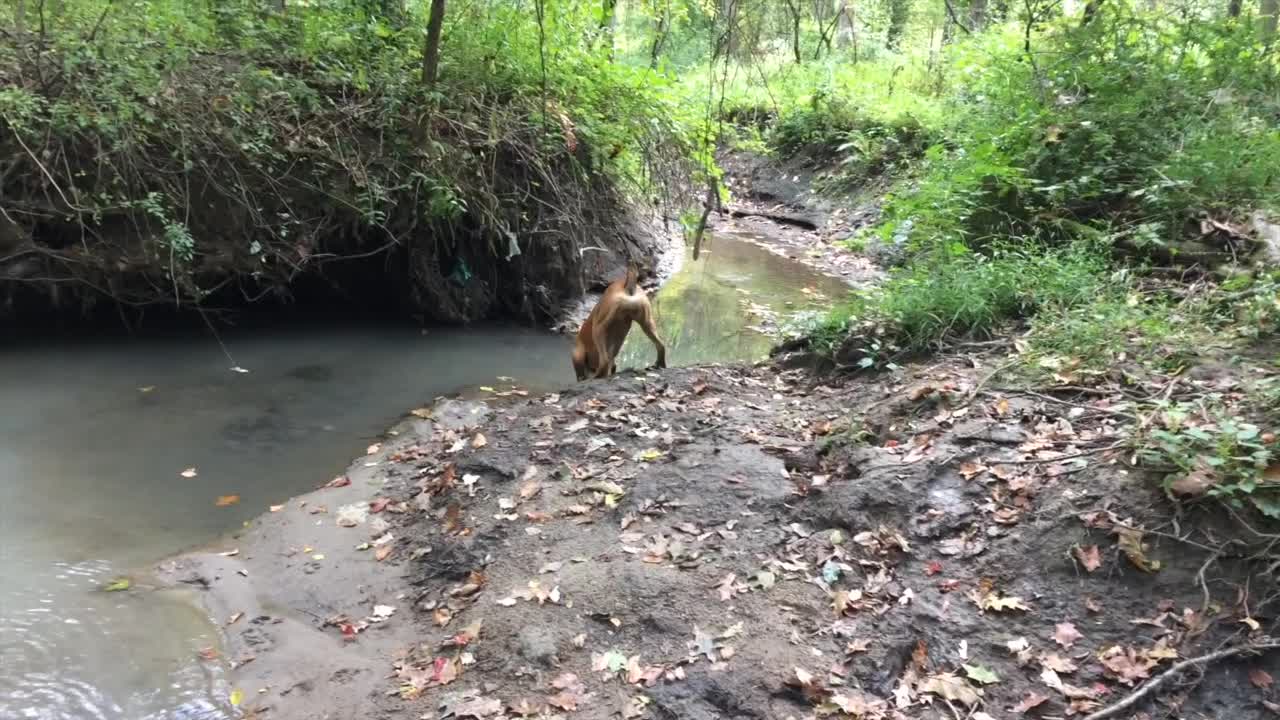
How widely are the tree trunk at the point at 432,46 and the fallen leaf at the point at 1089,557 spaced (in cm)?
739

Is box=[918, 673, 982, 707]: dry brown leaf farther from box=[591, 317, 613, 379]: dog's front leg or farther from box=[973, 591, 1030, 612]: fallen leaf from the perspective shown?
box=[591, 317, 613, 379]: dog's front leg

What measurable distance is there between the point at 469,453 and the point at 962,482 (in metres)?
3.63

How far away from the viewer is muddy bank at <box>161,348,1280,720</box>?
363 cm

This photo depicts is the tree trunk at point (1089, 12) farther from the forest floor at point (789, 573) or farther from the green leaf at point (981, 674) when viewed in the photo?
the green leaf at point (981, 674)

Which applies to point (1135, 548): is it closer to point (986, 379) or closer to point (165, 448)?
point (986, 379)

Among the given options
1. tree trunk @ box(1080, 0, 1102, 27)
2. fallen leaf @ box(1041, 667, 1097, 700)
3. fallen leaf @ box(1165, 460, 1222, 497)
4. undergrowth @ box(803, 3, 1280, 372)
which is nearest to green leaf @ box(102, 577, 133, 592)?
fallen leaf @ box(1041, 667, 1097, 700)

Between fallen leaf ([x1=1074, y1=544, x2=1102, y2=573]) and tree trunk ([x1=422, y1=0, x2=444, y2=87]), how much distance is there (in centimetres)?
739

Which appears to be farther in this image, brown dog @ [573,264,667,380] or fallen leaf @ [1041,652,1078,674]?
brown dog @ [573,264,667,380]

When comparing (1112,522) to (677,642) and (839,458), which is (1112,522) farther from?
(677,642)

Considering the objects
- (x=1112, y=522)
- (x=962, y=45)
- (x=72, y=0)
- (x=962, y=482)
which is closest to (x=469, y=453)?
(x=962, y=482)

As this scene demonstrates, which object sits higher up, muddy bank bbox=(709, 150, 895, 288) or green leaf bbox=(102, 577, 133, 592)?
muddy bank bbox=(709, 150, 895, 288)

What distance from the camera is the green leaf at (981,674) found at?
361 centimetres

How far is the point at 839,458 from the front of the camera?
5.36 m

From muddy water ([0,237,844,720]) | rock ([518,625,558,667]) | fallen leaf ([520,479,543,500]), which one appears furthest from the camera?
fallen leaf ([520,479,543,500])
